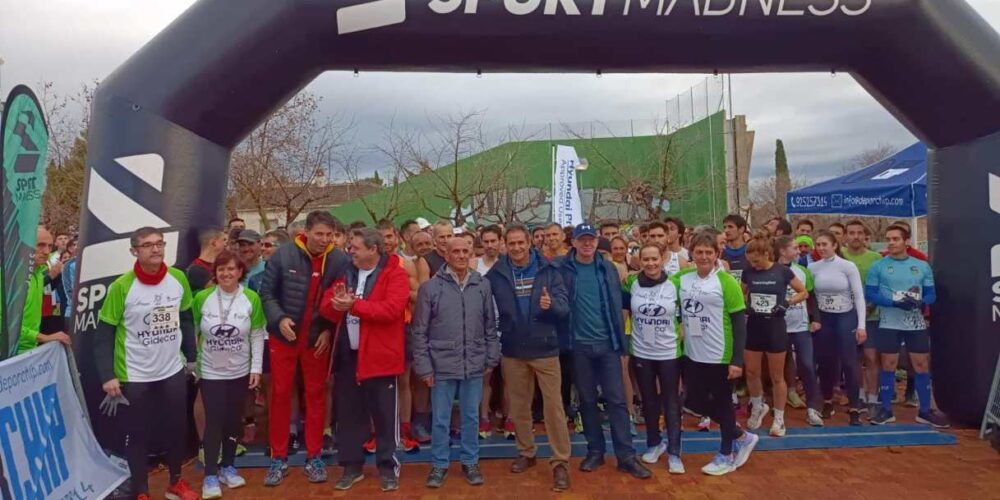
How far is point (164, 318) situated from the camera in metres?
4.62

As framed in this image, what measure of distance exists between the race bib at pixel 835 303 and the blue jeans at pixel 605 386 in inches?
106

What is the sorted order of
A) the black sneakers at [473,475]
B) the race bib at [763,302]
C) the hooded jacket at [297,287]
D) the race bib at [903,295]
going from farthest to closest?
1. the race bib at [903,295]
2. the race bib at [763,302]
3. the hooded jacket at [297,287]
4. the black sneakers at [473,475]

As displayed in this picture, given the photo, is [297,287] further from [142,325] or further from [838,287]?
[838,287]

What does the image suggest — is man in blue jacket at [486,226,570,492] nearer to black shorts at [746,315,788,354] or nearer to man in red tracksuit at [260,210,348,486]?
man in red tracksuit at [260,210,348,486]

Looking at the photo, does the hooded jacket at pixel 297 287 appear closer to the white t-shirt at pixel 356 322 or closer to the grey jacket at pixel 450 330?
the white t-shirt at pixel 356 322

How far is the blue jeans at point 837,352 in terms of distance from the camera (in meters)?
6.46

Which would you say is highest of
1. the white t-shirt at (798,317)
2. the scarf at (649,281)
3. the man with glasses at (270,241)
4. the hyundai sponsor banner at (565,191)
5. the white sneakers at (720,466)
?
the hyundai sponsor banner at (565,191)

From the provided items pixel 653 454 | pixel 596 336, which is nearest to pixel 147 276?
pixel 596 336

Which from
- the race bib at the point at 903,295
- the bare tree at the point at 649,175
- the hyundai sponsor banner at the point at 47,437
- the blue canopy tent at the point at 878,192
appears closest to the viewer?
the hyundai sponsor banner at the point at 47,437

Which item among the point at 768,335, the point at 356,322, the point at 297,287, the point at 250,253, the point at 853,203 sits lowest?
the point at 768,335

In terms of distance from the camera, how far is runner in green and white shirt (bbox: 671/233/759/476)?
203 inches

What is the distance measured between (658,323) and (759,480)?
1.34 meters

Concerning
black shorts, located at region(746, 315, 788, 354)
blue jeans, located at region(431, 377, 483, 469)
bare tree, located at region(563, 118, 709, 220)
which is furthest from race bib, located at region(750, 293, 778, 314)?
bare tree, located at region(563, 118, 709, 220)

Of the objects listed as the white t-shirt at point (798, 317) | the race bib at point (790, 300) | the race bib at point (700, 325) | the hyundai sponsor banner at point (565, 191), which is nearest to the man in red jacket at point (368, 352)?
the race bib at point (700, 325)
